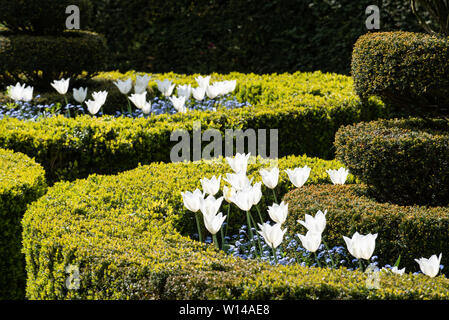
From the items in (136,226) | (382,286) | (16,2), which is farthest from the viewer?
(16,2)

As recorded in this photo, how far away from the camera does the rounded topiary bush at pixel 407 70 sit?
179 inches

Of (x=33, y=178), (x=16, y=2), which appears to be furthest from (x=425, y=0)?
(x=16, y=2)

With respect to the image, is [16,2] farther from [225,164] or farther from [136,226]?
[136,226]

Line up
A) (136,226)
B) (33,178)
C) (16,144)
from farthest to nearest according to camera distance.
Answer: (16,144)
(33,178)
(136,226)

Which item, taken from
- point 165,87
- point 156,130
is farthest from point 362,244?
point 165,87

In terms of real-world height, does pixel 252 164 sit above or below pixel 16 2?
below

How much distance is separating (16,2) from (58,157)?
326cm

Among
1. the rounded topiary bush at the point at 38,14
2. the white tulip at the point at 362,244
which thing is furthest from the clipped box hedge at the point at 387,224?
the rounded topiary bush at the point at 38,14

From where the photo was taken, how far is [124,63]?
12.2 m

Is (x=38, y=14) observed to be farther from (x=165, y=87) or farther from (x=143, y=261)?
(x=143, y=261)

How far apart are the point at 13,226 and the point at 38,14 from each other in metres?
4.60

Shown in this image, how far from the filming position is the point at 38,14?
8211 mm

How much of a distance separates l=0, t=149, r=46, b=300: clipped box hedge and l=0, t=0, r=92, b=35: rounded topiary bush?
4136 millimetres

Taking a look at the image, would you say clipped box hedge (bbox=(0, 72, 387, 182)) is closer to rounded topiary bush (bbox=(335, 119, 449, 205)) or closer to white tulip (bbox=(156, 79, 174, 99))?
white tulip (bbox=(156, 79, 174, 99))
